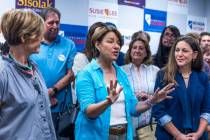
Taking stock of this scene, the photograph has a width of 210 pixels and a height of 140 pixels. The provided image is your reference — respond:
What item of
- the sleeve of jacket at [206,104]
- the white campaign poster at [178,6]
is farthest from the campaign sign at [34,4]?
the white campaign poster at [178,6]

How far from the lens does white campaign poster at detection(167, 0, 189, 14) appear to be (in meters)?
5.97

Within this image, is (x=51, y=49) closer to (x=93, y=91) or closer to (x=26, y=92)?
(x=93, y=91)

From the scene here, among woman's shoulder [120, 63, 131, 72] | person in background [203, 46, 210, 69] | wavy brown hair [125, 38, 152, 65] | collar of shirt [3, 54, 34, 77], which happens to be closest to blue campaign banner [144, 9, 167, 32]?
person in background [203, 46, 210, 69]

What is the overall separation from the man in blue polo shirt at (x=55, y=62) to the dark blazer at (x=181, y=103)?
0.94 m

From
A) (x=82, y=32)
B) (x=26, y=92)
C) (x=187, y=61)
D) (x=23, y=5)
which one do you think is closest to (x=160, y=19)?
(x=82, y=32)

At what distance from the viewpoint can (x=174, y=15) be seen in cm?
607

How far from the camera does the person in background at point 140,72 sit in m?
3.42

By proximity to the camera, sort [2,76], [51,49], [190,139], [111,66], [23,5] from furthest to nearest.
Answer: [23,5] < [51,49] < [190,139] < [111,66] < [2,76]

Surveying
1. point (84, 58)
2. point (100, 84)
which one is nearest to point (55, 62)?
point (84, 58)

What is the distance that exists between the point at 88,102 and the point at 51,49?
123 cm

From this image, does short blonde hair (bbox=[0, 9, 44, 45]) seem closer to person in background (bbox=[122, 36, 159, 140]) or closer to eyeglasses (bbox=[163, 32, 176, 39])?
person in background (bbox=[122, 36, 159, 140])

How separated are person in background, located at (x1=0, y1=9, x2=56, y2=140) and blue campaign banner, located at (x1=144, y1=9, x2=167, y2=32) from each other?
3.86 meters

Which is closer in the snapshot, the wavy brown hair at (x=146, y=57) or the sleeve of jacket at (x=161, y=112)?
the sleeve of jacket at (x=161, y=112)

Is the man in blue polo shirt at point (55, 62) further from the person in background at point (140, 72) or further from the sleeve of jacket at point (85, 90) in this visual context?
the sleeve of jacket at point (85, 90)
